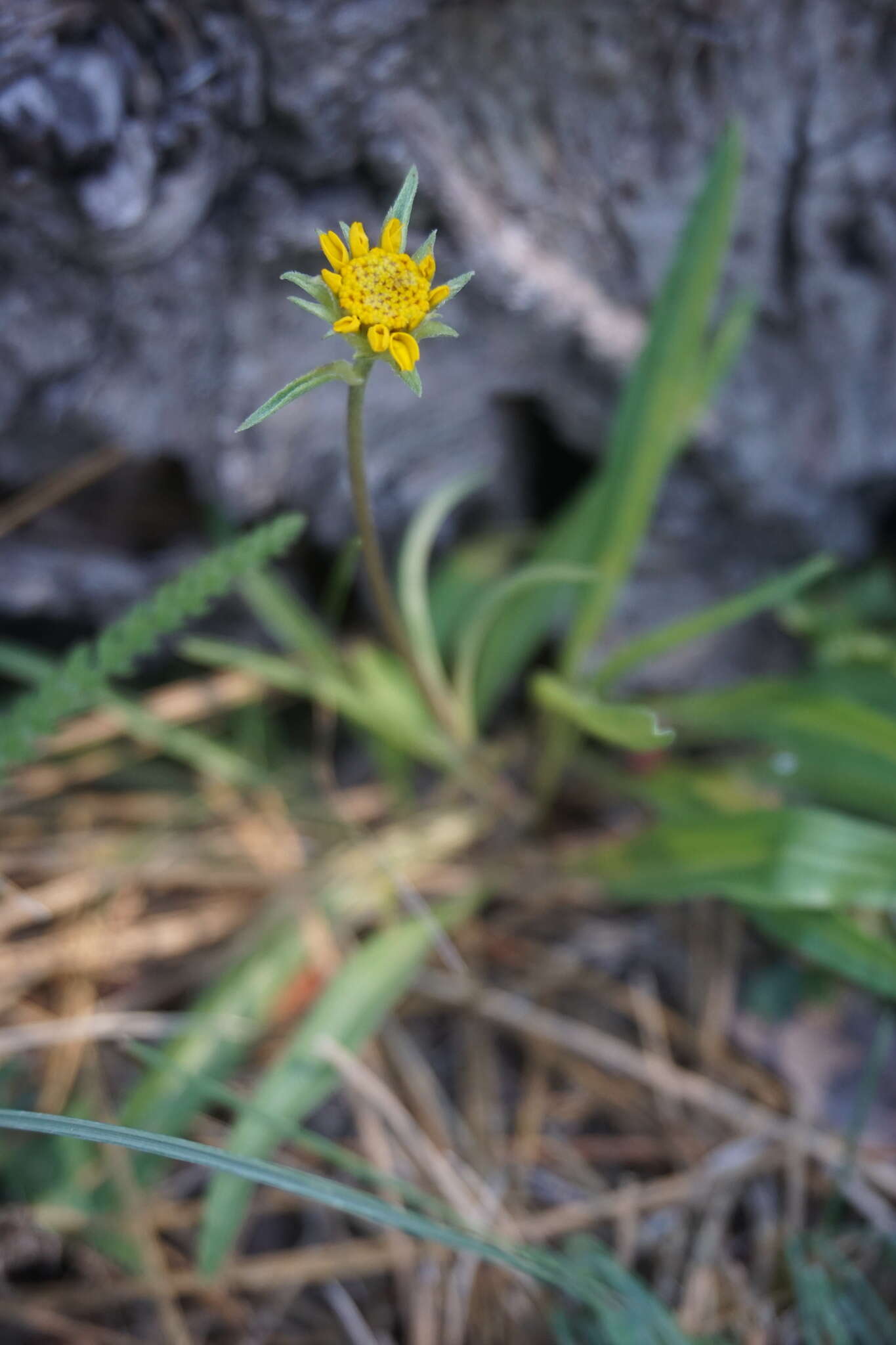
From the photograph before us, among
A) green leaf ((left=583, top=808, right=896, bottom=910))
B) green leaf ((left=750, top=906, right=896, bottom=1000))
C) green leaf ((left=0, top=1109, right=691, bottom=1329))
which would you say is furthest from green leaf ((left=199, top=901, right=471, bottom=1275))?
green leaf ((left=750, top=906, right=896, bottom=1000))

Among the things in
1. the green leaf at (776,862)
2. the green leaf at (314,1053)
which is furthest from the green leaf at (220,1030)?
the green leaf at (776,862)

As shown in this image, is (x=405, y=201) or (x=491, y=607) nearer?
(x=405, y=201)

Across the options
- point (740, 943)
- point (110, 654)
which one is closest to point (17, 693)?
point (110, 654)

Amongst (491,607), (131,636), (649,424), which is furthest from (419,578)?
(131,636)

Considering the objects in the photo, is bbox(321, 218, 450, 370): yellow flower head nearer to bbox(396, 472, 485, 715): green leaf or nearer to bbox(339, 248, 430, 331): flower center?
bbox(339, 248, 430, 331): flower center

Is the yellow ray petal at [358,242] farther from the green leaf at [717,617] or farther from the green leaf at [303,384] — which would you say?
the green leaf at [717,617]

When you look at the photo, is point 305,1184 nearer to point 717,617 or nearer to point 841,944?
point 841,944
